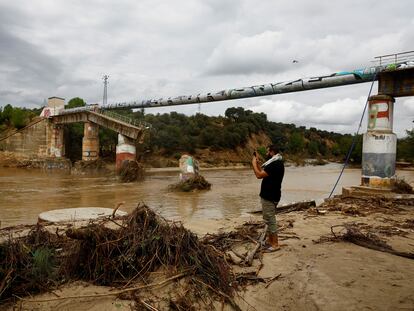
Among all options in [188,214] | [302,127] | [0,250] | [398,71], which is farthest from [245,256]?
[302,127]

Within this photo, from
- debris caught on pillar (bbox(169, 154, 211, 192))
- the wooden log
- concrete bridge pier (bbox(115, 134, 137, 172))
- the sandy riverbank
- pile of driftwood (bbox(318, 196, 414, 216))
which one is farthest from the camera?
concrete bridge pier (bbox(115, 134, 137, 172))

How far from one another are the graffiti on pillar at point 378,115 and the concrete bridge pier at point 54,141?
35.9 metres

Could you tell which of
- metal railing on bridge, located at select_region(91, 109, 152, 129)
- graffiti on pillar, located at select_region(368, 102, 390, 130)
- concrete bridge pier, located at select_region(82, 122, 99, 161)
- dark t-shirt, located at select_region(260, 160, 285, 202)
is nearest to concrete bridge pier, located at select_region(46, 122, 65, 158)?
concrete bridge pier, located at select_region(82, 122, 99, 161)

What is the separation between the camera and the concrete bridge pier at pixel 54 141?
40031 mm

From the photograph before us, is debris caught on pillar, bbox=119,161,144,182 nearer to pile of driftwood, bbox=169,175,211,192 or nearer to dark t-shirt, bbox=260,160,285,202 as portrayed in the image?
pile of driftwood, bbox=169,175,211,192

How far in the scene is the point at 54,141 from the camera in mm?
40281

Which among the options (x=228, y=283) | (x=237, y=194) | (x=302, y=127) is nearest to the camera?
(x=228, y=283)

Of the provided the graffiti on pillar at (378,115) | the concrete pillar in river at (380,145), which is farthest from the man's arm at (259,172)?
the graffiti on pillar at (378,115)

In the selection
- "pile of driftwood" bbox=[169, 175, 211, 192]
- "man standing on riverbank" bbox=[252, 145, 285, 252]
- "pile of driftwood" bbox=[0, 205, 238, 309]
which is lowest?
"pile of driftwood" bbox=[169, 175, 211, 192]

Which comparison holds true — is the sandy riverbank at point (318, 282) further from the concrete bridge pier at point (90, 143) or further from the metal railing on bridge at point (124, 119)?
the concrete bridge pier at point (90, 143)

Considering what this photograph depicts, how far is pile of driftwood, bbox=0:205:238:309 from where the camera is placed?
3.83m

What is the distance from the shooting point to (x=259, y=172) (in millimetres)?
5816

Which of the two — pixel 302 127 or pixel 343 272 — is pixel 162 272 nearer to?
pixel 343 272

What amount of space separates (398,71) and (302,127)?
4334 inches
